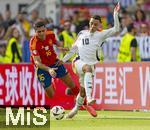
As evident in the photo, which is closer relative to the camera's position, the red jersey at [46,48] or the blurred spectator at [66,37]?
the red jersey at [46,48]

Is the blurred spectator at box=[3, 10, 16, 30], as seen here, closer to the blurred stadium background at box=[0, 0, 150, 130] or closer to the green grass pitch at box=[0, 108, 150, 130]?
the blurred stadium background at box=[0, 0, 150, 130]

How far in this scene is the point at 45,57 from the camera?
72.5 feet

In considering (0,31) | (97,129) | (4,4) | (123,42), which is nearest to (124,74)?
(123,42)

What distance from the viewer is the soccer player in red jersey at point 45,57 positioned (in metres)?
21.6

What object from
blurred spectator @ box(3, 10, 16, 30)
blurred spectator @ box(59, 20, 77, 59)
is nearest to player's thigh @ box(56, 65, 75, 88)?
blurred spectator @ box(59, 20, 77, 59)

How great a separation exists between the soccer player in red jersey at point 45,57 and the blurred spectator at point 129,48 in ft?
16.9

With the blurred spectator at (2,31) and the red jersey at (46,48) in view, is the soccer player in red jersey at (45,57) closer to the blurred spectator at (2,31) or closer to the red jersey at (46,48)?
the red jersey at (46,48)

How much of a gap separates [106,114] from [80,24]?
24.6 feet

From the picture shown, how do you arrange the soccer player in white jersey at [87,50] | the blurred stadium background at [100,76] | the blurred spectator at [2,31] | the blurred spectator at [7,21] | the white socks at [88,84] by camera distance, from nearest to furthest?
the white socks at [88,84] → the soccer player in white jersey at [87,50] → the blurred stadium background at [100,76] → the blurred spectator at [2,31] → the blurred spectator at [7,21]

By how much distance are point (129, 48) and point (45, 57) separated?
5.62 meters


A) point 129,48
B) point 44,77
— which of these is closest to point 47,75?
point 44,77

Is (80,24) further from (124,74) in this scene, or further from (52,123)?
(52,123)

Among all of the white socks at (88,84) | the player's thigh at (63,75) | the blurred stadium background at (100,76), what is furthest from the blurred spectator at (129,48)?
the white socks at (88,84)

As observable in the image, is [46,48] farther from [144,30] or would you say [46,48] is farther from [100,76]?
[144,30]
